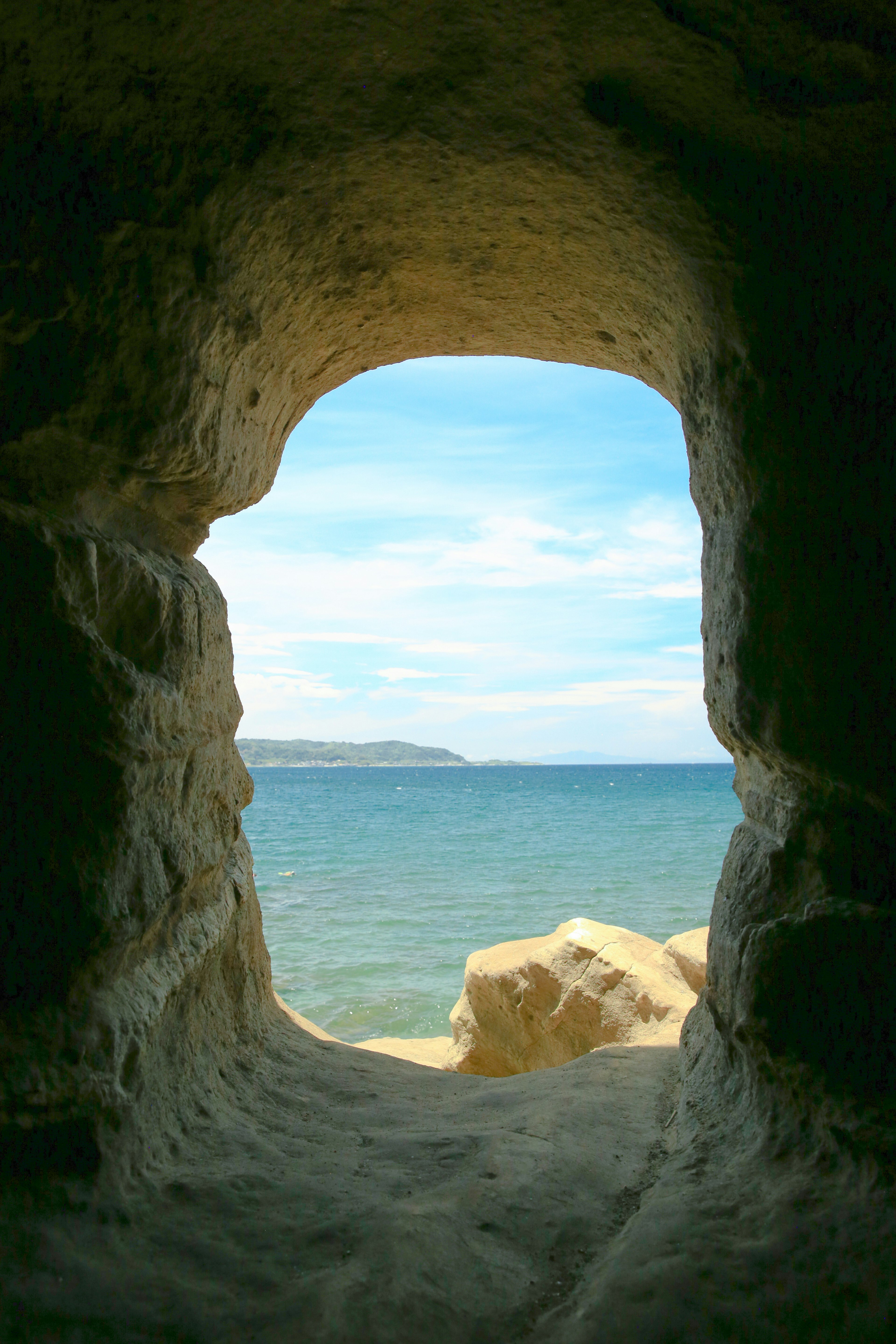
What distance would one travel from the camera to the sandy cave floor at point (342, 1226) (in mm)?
1376

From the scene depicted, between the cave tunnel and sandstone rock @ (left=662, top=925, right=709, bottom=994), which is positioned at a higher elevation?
the cave tunnel

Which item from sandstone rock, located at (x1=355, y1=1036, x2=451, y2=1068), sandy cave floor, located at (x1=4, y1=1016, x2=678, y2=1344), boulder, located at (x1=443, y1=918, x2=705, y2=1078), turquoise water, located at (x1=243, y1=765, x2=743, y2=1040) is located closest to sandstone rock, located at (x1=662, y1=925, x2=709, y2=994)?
boulder, located at (x1=443, y1=918, x2=705, y2=1078)

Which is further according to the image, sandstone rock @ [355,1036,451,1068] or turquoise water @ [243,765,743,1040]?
turquoise water @ [243,765,743,1040]

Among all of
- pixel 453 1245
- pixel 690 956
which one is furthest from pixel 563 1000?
pixel 453 1245

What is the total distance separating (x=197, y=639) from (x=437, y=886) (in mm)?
15298

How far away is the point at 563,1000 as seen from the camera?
5.41 metres

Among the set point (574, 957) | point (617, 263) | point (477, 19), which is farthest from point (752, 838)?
point (574, 957)

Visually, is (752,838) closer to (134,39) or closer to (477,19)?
(477,19)

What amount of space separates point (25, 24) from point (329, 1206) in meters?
2.86

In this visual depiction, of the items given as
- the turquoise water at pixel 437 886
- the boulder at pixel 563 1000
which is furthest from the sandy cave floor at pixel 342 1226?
the turquoise water at pixel 437 886

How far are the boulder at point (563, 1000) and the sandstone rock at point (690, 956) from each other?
0.05 m

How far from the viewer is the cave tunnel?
1.49 m

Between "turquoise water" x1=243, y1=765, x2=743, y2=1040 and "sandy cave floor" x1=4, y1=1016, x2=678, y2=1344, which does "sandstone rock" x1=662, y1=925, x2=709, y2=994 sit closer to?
"sandy cave floor" x1=4, y1=1016, x2=678, y2=1344

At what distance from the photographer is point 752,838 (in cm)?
207
